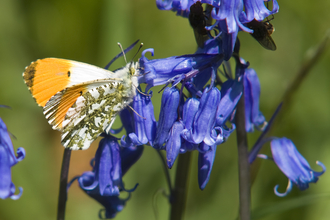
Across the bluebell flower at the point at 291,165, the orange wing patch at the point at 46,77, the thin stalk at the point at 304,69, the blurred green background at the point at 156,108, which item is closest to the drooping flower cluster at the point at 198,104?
the bluebell flower at the point at 291,165

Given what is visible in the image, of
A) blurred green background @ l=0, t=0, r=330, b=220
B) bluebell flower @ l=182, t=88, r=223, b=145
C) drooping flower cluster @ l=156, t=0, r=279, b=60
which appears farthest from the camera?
blurred green background @ l=0, t=0, r=330, b=220

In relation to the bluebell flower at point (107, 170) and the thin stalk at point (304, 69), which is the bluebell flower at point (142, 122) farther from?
the thin stalk at point (304, 69)

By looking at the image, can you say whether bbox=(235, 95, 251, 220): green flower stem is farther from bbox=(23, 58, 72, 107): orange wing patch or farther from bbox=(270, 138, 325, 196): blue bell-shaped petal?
bbox=(23, 58, 72, 107): orange wing patch

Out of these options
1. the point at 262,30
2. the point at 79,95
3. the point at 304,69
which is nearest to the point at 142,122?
the point at 79,95

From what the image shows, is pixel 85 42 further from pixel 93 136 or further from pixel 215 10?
pixel 215 10

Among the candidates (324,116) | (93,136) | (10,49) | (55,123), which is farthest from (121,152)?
(10,49)

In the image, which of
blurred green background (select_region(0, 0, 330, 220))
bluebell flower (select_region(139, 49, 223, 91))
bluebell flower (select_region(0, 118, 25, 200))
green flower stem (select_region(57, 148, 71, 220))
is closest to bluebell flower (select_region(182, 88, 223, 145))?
bluebell flower (select_region(139, 49, 223, 91))
